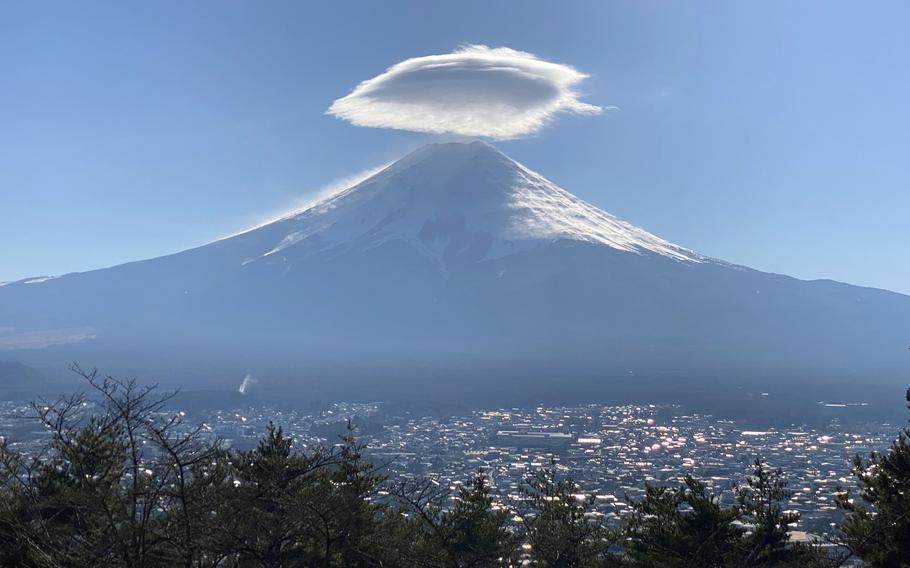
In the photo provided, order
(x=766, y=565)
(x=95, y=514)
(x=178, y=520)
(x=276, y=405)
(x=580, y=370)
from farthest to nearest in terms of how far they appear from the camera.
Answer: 1. (x=580, y=370)
2. (x=276, y=405)
3. (x=766, y=565)
4. (x=95, y=514)
5. (x=178, y=520)

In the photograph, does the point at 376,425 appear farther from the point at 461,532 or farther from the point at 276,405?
the point at 461,532

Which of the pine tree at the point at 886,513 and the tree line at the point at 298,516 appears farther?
the pine tree at the point at 886,513

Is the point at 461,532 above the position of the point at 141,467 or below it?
below

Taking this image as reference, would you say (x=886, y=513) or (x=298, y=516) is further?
(x=886, y=513)

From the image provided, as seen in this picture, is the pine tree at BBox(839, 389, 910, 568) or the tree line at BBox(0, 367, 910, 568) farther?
the pine tree at BBox(839, 389, 910, 568)

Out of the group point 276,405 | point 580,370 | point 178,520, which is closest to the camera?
point 178,520

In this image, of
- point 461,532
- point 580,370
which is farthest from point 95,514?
point 580,370

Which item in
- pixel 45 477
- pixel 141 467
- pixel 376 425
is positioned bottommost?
pixel 376 425

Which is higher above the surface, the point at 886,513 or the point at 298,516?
the point at 298,516
